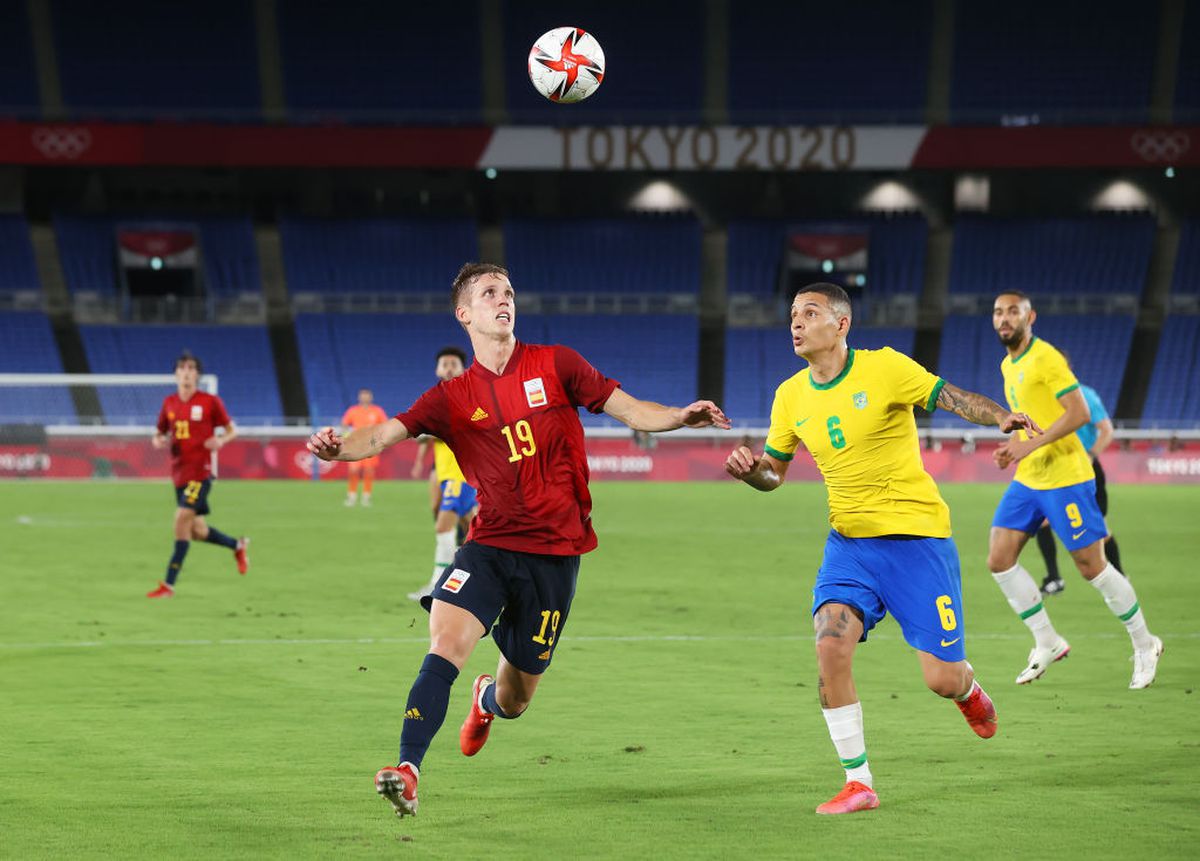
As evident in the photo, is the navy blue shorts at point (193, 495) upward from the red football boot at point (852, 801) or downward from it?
downward

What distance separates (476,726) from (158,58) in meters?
43.8

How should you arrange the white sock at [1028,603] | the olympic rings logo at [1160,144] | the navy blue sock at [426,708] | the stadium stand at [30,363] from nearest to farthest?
the navy blue sock at [426,708], the white sock at [1028,603], the stadium stand at [30,363], the olympic rings logo at [1160,144]

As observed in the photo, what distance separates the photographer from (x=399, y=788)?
554 cm

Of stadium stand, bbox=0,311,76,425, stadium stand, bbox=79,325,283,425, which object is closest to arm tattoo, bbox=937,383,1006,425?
stadium stand, bbox=0,311,76,425

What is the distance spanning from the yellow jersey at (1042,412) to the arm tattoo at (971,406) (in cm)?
329

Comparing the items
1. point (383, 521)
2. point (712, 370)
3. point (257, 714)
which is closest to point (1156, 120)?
point (712, 370)

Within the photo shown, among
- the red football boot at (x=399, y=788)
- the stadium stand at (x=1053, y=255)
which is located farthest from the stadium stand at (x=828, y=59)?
the red football boot at (x=399, y=788)

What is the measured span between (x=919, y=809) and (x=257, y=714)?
3.97m

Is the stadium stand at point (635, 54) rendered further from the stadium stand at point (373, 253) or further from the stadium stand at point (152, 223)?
the stadium stand at point (152, 223)

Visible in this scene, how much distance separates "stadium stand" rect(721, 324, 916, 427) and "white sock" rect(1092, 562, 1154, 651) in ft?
106

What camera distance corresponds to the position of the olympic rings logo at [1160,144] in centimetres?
4081

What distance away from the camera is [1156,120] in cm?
4578

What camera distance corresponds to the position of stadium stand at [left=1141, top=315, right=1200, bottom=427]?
4316cm

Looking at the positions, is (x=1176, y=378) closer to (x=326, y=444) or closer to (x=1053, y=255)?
(x=1053, y=255)
